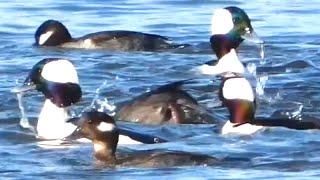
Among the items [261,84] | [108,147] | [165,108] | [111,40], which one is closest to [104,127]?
[108,147]

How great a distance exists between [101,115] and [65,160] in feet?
1.68

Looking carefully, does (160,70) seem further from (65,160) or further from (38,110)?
(65,160)

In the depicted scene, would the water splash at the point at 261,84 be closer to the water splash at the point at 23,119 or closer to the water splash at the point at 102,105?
the water splash at the point at 102,105

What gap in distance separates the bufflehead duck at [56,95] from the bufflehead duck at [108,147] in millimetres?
1583

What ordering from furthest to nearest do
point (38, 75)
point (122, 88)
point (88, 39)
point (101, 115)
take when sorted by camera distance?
point (88, 39)
point (122, 88)
point (38, 75)
point (101, 115)

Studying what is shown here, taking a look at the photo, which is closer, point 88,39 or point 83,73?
point 83,73

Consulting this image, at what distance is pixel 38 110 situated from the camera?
1620 cm

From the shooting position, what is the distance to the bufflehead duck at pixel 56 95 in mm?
14828

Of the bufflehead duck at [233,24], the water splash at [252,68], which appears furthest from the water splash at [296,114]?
the bufflehead duck at [233,24]

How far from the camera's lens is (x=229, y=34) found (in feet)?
62.2

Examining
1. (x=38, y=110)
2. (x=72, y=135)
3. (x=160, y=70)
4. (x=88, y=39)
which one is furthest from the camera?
(x=88, y=39)

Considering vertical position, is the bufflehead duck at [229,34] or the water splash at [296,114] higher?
the bufflehead duck at [229,34]

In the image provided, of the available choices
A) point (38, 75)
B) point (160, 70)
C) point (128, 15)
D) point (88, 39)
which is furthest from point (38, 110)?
point (128, 15)

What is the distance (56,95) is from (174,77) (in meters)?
3.40
